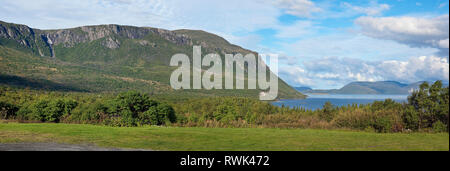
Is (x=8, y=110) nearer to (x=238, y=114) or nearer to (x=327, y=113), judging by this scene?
(x=238, y=114)

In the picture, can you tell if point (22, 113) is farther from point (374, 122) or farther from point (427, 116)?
point (427, 116)

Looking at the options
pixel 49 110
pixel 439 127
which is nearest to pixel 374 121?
pixel 439 127

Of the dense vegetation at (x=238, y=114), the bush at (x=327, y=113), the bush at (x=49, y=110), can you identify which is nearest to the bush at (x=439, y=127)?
the dense vegetation at (x=238, y=114)

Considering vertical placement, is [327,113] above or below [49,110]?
below

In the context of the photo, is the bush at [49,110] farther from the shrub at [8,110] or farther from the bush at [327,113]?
the bush at [327,113]

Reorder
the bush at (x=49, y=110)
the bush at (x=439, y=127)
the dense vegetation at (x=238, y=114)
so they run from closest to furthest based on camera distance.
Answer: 1. the bush at (x=439, y=127)
2. the dense vegetation at (x=238, y=114)
3. the bush at (x=49, y=110)

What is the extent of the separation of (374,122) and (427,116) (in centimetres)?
423

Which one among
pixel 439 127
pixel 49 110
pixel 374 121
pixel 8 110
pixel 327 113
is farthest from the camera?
pixel 8 110

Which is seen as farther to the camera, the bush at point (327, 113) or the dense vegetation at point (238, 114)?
the bush at point (327, 113)

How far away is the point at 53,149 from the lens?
12227mm
